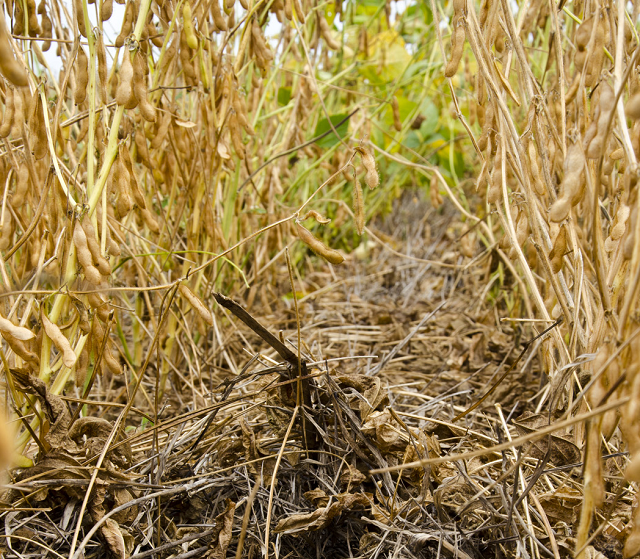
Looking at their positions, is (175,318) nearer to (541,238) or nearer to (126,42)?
(126,42)

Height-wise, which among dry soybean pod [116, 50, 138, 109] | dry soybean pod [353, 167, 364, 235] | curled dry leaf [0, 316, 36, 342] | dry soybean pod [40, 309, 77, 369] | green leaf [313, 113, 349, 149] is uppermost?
dry soybean pod [116, 50, 138, 109]

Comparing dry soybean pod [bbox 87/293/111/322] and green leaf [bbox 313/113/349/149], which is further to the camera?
green leaf [bbox 313/113/349/149]

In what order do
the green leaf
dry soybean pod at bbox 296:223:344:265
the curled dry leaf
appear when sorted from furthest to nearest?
the green leaf < dry soybean pod at bbox 296:223:344:265 < the curled dry leaf

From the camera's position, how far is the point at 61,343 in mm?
860

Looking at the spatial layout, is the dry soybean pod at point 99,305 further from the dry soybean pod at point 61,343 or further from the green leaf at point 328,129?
the green leaf at point 328,129

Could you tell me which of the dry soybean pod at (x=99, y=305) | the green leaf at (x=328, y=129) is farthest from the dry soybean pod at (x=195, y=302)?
the green leaf at (x=328, y=129)

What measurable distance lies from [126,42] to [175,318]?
67 cm

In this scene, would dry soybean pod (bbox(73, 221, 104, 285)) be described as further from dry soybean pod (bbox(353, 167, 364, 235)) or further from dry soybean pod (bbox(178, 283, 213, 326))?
dry soybean pod (bbox(353, 167, 364, 235))

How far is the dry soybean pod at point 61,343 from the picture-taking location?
0.85 metres

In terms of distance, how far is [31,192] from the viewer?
1.11m

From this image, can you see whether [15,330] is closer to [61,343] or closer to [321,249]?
[61,343]

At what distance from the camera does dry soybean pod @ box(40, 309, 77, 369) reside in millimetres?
851

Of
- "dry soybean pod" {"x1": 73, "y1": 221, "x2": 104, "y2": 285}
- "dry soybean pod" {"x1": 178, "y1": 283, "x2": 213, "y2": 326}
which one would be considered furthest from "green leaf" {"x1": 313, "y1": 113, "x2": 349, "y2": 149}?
"dry soybean pod" {"x1": 73, "y1": 221, "x2": 104, "y2": 285}

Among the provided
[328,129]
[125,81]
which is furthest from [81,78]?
[328,129]
